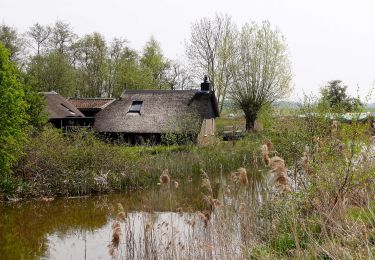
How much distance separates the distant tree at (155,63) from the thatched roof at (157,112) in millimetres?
19919

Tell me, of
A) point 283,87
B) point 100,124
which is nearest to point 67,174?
point 100,124

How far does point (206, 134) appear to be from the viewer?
2938cm

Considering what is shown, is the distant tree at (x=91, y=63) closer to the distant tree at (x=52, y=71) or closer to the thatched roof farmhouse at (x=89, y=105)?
the distant tree at (x=52, y=71)

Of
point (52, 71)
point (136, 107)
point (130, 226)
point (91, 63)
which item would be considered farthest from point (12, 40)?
point (130, 226)

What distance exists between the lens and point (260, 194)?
10133 millimetres

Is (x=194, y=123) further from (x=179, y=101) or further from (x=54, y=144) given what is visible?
(x=54, y=144)

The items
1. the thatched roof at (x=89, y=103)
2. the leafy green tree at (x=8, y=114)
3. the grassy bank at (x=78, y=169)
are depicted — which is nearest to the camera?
the leafy green tree at (x=8, y=114)

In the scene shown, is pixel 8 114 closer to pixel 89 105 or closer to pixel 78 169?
pixel 78 169

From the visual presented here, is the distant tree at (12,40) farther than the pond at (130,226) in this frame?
Yes

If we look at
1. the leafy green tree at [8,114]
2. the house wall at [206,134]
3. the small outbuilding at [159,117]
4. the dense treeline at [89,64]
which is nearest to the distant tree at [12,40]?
the dense treeline at [89,64]

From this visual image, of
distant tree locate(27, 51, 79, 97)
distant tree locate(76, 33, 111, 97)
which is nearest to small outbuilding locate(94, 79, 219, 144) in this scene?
distant tree locate(27, 51, 79, 97)

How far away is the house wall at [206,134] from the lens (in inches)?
1088

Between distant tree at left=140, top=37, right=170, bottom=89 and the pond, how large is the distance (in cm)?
3415

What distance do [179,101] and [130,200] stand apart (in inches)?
580
